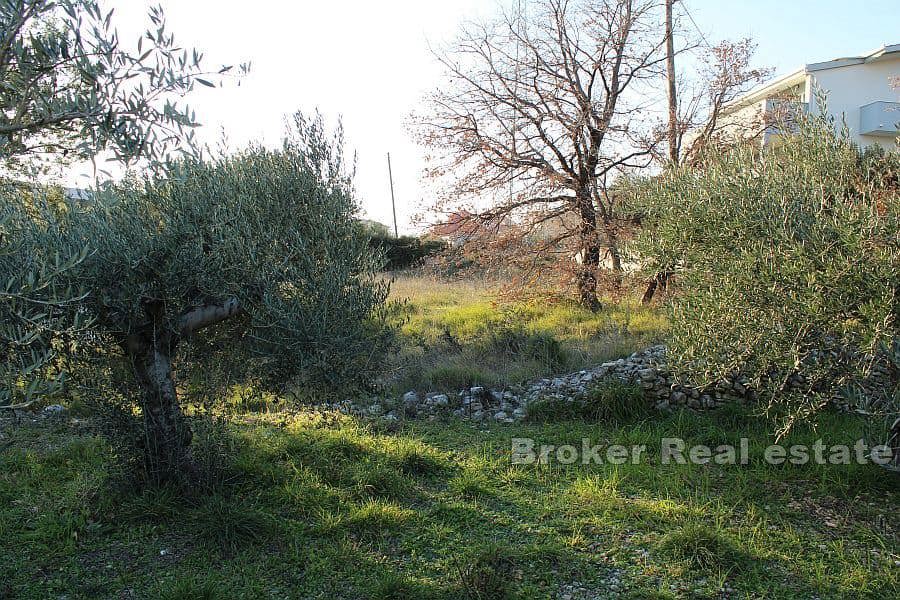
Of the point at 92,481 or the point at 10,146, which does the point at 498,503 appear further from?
the point at 10,146

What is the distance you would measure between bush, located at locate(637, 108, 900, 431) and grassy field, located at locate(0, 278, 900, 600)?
1058 mm

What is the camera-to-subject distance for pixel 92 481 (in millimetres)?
5184

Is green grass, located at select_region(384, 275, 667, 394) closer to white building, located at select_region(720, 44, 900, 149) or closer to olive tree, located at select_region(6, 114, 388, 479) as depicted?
olive tree, located at select_region(6, 114, 388, 479)

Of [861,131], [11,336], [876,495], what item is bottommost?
[876,495]

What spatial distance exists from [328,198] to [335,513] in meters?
2.51

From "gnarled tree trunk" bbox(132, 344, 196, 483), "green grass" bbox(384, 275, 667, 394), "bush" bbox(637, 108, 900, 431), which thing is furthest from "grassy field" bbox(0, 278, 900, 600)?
"green grass" bbox(384, 275, 667, 394)

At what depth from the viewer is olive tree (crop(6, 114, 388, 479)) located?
13.3ft

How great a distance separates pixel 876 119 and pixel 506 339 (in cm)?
1747

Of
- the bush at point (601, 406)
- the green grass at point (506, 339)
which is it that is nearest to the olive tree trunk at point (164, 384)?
the green grass at point (506, 339)

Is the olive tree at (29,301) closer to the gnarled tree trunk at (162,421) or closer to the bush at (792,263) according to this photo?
the gnarled tree trunk at (162,421)

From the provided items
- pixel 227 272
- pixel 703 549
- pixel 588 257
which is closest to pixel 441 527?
pixel 703 549

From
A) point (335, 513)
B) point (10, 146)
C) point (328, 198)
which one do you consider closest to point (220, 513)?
point (335, 513)

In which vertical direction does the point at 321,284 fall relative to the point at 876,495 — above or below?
above

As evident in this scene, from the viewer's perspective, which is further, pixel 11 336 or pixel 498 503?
pixel 498 503
